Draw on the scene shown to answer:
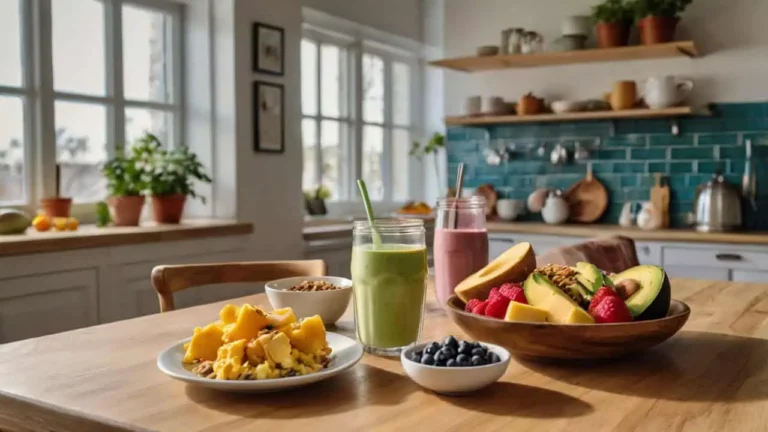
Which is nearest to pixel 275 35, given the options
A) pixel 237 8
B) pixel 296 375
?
pixel 237 8

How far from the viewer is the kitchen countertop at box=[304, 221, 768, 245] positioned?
Result: 3576 millimetres

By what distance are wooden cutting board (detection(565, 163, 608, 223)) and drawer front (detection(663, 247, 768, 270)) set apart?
675 mm

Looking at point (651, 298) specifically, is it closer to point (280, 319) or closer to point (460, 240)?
point (460, 240)

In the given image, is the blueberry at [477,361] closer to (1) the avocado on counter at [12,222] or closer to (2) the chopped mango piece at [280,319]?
(2) the chopped mango piece at [280,319]

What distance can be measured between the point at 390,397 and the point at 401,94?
4.43 m

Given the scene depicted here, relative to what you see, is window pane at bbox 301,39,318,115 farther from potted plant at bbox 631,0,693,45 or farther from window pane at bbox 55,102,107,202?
potted plant at bbox 631,0,693,45

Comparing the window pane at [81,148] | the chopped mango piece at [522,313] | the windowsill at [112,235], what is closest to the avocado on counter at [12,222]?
the windowsill at [112,235]

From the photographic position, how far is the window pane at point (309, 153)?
4.41 metres

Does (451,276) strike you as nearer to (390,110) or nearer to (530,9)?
(530,9)

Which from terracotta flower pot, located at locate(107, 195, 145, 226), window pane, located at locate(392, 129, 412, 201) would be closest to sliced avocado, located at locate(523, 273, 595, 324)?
terracotta flower pot, located at locate(107, 195, 145, 226)

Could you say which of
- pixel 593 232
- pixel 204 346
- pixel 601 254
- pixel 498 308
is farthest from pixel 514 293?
pixel 593 232

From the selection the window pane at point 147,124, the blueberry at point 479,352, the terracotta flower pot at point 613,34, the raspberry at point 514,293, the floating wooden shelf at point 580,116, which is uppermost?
the terracotta flower pot at point 613,34

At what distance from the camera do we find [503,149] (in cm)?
466

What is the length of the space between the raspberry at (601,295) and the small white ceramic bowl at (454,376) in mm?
209
